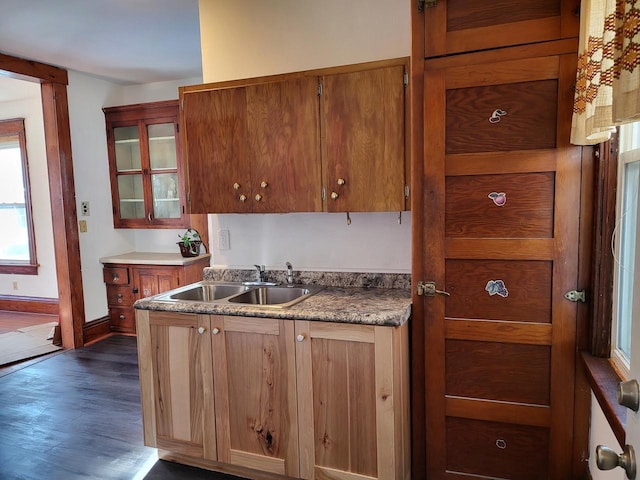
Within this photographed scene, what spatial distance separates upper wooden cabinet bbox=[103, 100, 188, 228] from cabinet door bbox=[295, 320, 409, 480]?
3.02m

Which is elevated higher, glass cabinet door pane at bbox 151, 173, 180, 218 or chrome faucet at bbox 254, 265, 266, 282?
glass cabinet door pane at bbox 151, 173, 180, 218

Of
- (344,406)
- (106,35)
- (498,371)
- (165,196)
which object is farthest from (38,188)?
(498,371)

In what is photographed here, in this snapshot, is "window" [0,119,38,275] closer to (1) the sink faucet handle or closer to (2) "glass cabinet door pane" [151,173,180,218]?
(2) "glass cabinet door pane" [151,173,180,218]

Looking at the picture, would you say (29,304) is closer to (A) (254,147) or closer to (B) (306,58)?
(A) (254,147)

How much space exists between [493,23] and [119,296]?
424 centimetres

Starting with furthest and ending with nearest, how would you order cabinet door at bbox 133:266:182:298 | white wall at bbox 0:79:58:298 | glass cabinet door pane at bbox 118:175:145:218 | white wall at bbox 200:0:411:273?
white wall at bbox 0:79:58:298
glass cabinet door pane at bbox 118:175:145:218
cabinet door at bbox 133:266:182:298
white wall at bbox 200:0:411:273

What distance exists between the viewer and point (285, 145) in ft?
7.55

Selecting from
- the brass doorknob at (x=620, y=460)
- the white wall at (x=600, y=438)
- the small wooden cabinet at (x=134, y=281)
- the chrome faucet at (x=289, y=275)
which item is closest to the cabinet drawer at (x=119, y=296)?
the small wooden cabinet at (x=134, y=281)

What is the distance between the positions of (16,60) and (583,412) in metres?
4.74

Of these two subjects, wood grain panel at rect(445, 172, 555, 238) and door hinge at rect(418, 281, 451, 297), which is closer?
wood grain panel at rect(445, 172, 555, 238)

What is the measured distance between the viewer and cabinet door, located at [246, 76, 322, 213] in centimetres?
224

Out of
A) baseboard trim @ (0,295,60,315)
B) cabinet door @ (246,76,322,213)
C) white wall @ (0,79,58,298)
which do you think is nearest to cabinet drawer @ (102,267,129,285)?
white wall @ (0,79,58,298)

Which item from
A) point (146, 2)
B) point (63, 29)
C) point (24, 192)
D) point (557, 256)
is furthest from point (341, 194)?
point (24, 192)

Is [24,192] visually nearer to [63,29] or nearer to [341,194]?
[63,29]
